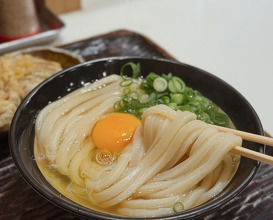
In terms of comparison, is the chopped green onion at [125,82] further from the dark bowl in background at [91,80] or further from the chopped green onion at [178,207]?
the chopped green onion at [178,207]

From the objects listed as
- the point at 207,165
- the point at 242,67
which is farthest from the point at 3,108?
the point at 242,67

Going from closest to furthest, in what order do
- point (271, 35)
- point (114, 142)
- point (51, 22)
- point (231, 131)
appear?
point (231, 131) < point (114, 142) < point (51, 22) < point (271, 35)

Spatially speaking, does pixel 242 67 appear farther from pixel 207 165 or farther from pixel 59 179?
pixel 59 179

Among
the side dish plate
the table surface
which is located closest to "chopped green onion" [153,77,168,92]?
the table surface

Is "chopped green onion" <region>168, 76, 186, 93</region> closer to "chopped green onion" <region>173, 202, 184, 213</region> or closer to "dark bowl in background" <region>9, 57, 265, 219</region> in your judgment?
"dark bowl in background" <region>9, 57, 265, 219</region>

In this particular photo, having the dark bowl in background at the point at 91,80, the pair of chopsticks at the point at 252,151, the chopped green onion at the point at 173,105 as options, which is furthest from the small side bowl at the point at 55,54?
the pair of chopsticks at the point at 252,151
